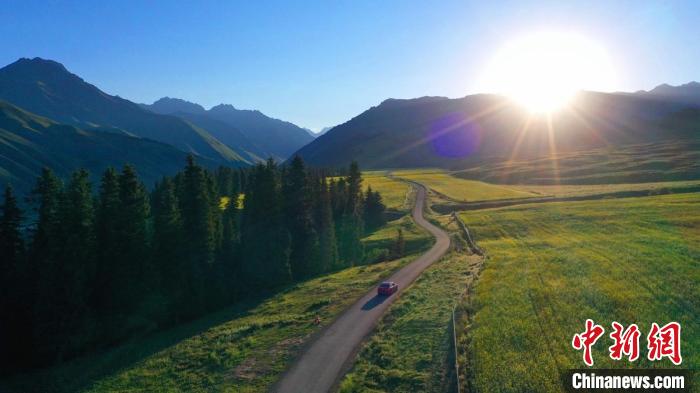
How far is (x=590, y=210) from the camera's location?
240ft

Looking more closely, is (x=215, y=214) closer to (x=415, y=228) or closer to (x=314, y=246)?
(x=314, y=246)

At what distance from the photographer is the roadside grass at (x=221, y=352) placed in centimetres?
2633

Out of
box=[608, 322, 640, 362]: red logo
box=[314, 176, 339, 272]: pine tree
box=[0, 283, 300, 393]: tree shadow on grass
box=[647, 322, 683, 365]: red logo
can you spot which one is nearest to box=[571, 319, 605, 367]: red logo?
box=[608, 322, 640, 362]: red logo

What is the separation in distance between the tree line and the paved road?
22.7 metres

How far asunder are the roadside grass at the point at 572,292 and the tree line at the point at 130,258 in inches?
1157

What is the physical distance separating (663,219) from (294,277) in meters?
54.6

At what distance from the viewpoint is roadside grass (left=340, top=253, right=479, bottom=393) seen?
2233 centimetres

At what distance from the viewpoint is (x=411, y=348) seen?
2627 centimetres

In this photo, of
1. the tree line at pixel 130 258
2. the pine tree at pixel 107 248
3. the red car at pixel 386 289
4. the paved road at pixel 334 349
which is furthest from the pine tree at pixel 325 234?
the pine tree at pixel 107 248

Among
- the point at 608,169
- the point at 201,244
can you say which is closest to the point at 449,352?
the point at 201,244

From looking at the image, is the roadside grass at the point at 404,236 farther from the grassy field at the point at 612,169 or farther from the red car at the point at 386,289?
the grassy field at the point at 612,169

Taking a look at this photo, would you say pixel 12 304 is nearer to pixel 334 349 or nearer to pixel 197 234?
pixel 197 234

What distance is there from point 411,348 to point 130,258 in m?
38.9

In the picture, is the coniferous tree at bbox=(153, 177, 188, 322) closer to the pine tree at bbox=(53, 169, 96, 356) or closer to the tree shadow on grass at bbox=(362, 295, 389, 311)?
the pine tree at bbox=(53, 169, 96, 356)
